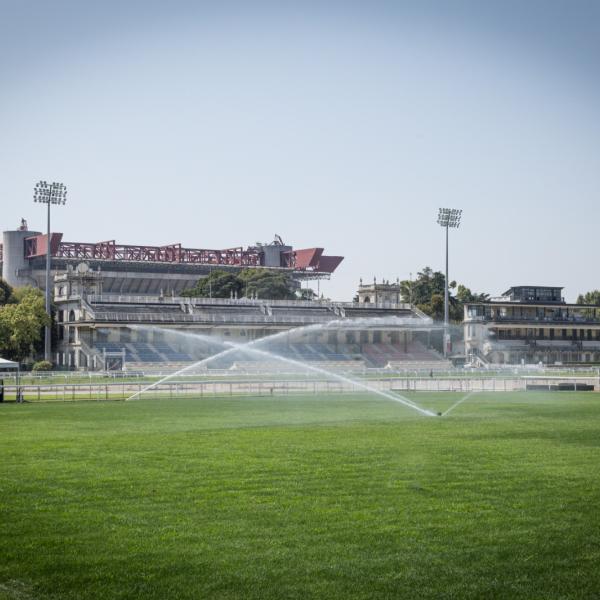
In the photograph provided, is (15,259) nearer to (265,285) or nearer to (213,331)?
(265,285)

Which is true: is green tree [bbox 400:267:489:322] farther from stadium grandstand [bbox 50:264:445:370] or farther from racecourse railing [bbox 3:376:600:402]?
racecourse railing [bbox 3:376:600:402]

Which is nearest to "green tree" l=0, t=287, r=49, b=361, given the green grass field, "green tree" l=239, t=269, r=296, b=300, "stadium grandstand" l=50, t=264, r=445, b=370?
"stadium grandstand" l=50, t=264, r=445, b=370

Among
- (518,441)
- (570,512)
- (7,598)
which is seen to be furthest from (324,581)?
(518,441)

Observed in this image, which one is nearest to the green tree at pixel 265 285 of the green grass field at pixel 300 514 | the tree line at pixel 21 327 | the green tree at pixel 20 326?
the tree line at pixel 21 327

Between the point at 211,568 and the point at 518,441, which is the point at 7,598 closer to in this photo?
the point at 211,568

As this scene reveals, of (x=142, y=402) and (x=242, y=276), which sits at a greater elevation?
(x=242, y=276)

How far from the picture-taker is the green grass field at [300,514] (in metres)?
11.7

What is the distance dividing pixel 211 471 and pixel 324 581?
8123 mm

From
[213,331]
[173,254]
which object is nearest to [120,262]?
[173,254]

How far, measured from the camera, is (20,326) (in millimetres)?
94750

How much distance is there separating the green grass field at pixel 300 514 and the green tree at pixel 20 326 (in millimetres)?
69471

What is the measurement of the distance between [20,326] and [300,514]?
8421 cm

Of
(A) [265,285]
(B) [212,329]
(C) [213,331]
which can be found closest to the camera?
(B) [212,329]

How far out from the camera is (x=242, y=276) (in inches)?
5738
